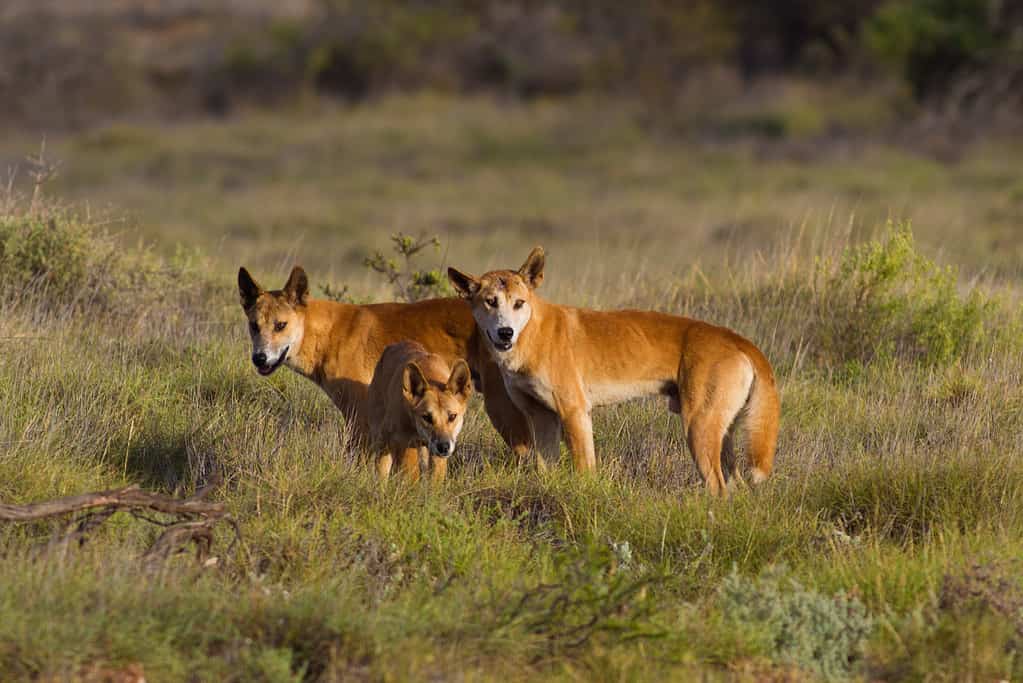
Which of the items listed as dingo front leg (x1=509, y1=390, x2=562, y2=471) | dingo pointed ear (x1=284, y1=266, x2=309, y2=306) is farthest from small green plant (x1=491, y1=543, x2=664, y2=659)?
dingo pointed ear (x1=284, y1=266, x2=309, y2=306)

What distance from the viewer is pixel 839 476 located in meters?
7.78

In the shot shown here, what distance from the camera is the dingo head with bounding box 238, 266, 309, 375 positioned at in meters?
8.48

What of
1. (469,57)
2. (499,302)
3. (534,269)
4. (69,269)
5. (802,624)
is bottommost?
(802,624)

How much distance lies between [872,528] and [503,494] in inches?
79.6

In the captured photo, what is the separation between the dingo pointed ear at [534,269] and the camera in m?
8.40

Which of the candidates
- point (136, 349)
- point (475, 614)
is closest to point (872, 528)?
point (475, 614)

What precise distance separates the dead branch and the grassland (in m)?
0.10

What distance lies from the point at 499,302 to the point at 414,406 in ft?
2.59

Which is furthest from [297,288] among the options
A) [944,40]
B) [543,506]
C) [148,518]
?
[944,40]

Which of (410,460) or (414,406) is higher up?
(414,406)

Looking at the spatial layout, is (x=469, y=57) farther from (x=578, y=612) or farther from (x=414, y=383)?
(x=578, y=612)

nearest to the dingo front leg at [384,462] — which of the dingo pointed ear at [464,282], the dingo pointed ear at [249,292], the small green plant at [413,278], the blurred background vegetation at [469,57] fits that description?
the dingo pointed ear at [464,282]

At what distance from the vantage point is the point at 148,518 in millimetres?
6719

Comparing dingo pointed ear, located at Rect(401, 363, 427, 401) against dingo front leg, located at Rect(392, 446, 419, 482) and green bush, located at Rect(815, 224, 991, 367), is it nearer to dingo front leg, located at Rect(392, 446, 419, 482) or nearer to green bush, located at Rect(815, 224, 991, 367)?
dingo front leg, located at Rect(392, 446, 419, 482)
